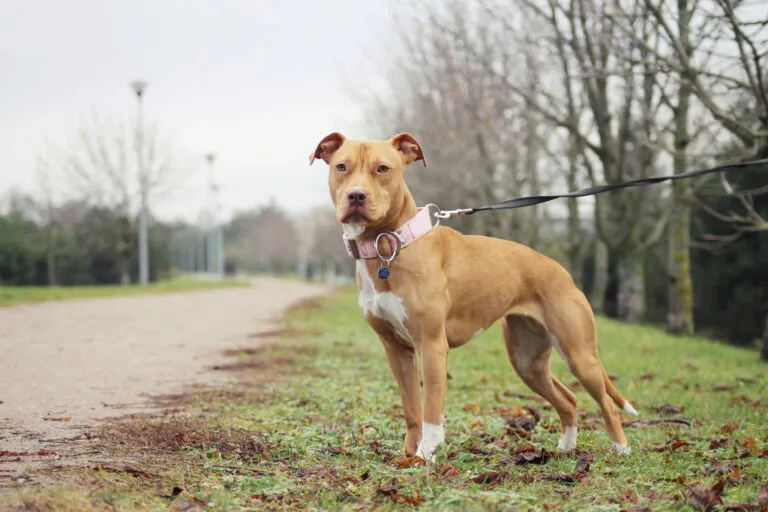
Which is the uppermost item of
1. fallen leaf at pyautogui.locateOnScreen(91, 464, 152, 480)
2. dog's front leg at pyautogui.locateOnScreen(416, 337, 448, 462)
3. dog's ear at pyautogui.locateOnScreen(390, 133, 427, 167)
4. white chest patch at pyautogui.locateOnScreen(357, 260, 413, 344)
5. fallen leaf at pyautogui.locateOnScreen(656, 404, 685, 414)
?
dog's ear at pyautogui.locateOnScreen(390, 133, 427, 167)

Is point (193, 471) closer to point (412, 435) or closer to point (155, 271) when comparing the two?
point (412, 435)

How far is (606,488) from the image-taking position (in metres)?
3.71

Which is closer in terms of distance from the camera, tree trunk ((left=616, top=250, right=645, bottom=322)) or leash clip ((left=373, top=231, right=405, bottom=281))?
leash clip ((left=373, top=231, right=405, bottom=281))

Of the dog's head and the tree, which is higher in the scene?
the tree

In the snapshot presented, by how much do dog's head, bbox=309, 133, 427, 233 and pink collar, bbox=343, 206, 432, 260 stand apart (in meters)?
0.11

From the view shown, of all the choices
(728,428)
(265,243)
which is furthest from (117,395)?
(265,243)

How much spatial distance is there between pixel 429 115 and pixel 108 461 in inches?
852

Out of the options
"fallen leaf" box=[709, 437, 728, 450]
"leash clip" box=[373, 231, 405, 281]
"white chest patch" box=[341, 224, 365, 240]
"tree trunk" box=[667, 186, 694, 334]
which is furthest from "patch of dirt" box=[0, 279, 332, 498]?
"tree trunk" box=[667, 186, 694, 334]

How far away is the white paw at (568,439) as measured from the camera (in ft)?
16.6

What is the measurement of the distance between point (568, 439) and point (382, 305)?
175 centimetres

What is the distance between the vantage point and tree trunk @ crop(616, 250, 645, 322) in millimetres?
21656

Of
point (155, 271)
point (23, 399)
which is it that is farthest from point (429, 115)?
point (155, 271)

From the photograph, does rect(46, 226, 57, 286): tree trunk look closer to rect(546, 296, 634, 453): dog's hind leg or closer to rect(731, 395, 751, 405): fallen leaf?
Answer: rect(731, 395, 751, 405): fallen leaf

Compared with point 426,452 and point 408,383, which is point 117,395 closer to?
point 408,383
